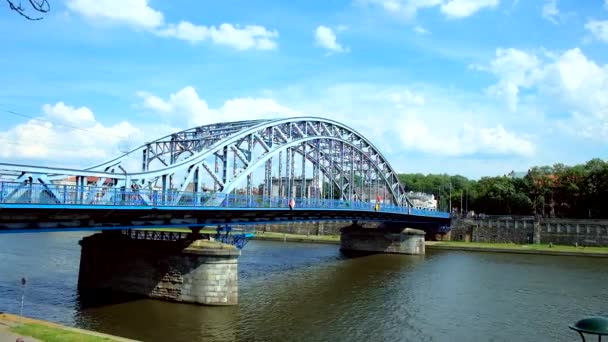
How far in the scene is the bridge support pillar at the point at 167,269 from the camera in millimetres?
32125

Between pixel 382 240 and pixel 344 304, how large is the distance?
4196 centimetres

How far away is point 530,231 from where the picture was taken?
8894 centimetres

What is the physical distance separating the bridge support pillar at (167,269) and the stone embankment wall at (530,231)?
226 ft

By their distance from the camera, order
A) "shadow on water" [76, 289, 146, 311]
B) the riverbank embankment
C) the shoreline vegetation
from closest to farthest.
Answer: "shadow on water" [76, 289, 146, 311] < the riverbank embankment < the shoreline vegetation

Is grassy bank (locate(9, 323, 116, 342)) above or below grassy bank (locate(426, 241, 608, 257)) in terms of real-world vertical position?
above

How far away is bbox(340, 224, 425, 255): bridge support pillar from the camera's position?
243 feet

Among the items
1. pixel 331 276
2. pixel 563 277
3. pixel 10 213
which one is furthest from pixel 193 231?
pixel 563 277

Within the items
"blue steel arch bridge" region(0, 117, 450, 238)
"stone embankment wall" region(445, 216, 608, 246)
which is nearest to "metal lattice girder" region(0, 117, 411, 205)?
"blue steel arch bridge" region(0, 117, 450, 238)

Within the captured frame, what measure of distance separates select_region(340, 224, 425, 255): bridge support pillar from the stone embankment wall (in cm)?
2176

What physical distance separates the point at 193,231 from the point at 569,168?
317 feet

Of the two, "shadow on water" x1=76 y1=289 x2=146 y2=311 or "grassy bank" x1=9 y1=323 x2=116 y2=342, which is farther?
"shadow on water" x1=76 y1=289 x2=146 y2=311

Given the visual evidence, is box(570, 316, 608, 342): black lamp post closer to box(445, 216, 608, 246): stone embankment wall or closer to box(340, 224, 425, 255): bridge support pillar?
box(340, 224, 425, 255): bridge support pillar

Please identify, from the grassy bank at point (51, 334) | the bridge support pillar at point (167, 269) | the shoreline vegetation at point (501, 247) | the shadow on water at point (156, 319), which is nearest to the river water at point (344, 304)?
the shadow on water at point (156, 319)

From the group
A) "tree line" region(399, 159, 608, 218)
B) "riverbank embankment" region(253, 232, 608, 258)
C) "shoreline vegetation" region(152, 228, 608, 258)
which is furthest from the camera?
"tree line" region(399, 159, 608, 218)
